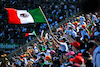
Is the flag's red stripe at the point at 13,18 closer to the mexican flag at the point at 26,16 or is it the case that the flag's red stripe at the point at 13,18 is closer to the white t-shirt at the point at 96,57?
the mexican flag at the point at 26,16

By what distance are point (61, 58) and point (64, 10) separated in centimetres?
725

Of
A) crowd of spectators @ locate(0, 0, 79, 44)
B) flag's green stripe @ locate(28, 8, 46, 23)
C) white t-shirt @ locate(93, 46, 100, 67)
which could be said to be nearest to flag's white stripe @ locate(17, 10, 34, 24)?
flag's green stripe @ locate(28, 8, 46, 23)

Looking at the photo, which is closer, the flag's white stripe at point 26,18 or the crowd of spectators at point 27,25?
the flag's white stripe at point 26,18

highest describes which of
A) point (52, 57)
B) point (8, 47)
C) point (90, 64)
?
point (90, 64)

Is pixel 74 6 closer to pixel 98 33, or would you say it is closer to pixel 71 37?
pixel 71 37

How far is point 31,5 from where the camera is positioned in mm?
10953

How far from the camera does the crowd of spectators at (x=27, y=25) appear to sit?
9687mm

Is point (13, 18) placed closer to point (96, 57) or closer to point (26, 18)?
point (26, 18)

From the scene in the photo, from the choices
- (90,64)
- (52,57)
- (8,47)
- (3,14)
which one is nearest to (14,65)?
(52,57)

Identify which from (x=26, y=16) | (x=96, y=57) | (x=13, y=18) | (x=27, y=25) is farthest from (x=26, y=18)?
(x=96, y=57)

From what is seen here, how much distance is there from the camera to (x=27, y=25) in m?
10.3

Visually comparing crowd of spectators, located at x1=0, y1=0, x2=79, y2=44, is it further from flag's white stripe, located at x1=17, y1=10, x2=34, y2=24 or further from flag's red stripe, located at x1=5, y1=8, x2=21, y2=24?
flag's red stripe, located at x1=5, y1=8, x2=21, y2=24

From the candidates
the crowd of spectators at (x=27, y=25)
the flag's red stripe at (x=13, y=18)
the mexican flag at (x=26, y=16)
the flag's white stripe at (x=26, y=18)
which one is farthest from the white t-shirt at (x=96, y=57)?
the crowd of spectators at (x=27, y=25)

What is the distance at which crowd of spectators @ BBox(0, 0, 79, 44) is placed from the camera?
969cm
